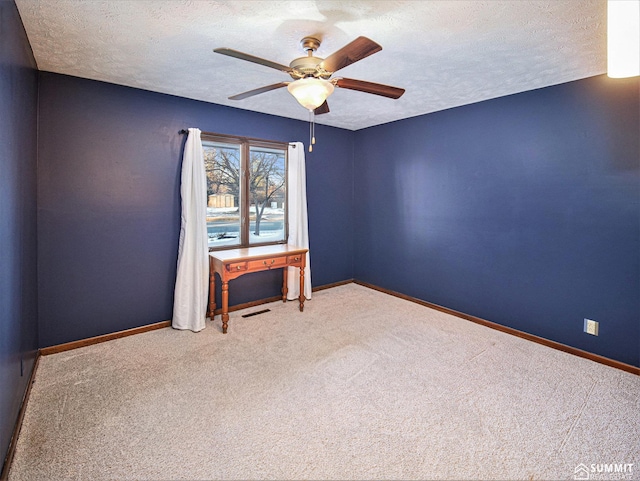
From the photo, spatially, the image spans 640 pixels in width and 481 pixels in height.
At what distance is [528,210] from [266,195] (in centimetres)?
290

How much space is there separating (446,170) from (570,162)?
48.8 inches

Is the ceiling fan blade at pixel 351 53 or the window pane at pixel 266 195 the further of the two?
the window pane at pixel 266 195

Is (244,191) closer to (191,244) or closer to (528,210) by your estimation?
(191,244)

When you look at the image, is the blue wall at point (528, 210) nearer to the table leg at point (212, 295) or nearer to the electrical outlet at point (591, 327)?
the electrical outlet at point (591, 327)

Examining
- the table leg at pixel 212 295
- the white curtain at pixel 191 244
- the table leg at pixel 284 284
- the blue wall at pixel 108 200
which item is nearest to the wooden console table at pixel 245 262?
the table leg at pixel 212 295

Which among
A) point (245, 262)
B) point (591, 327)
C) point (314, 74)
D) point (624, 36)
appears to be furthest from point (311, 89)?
point (591, 327)

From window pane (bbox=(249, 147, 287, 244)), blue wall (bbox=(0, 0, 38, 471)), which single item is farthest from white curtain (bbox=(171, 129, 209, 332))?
blue wall (bbox=(0, 0, 38, 471))

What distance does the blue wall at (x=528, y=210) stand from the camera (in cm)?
269

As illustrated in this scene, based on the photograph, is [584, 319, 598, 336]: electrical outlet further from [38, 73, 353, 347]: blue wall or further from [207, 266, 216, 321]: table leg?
[38, 73, 353, 347]: blue wall

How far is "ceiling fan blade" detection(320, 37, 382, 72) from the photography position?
68.1 inches

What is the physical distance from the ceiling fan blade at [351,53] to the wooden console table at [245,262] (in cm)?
205

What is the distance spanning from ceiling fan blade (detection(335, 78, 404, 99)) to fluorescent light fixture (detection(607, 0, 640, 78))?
1402mm

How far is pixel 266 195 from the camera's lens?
421cm

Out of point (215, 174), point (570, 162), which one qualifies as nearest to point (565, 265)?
point (570, 162)
